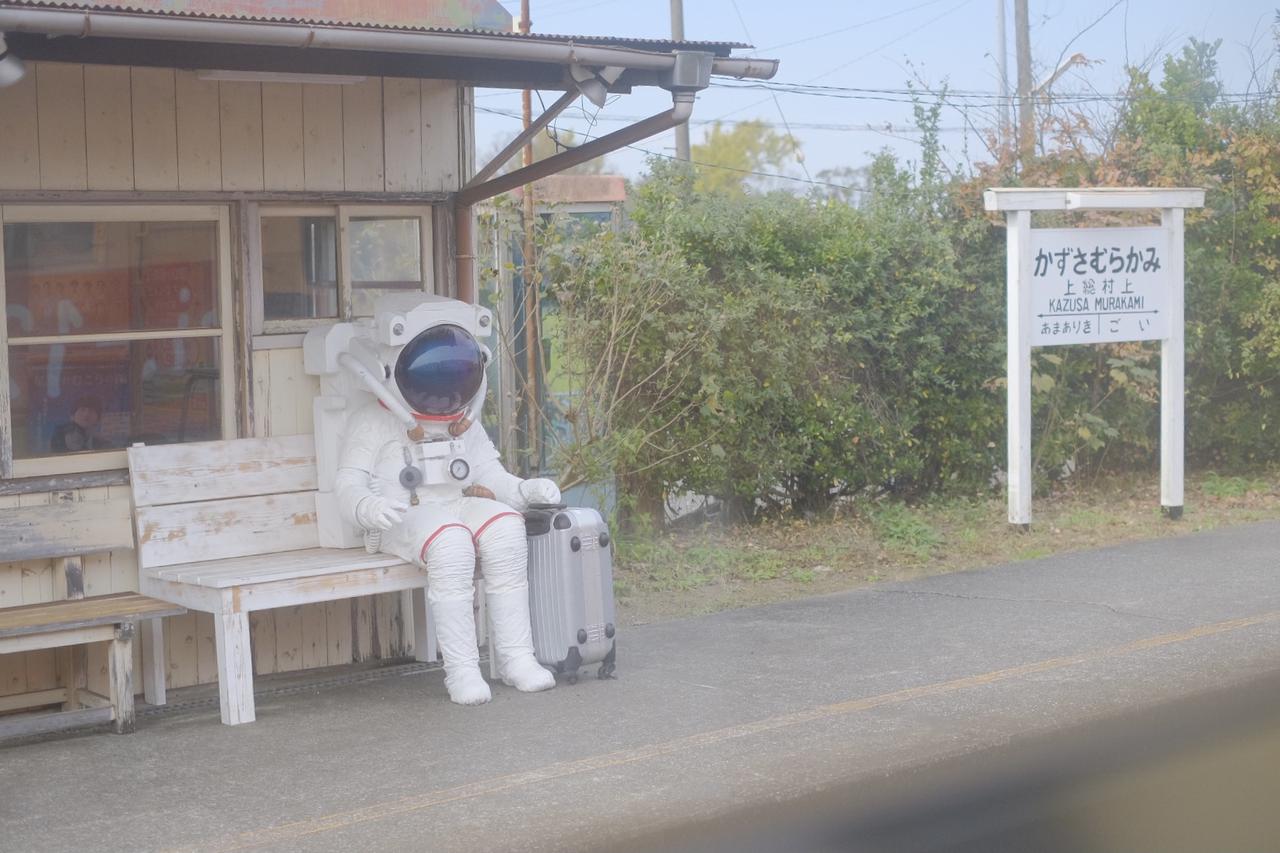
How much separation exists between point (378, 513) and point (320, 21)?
6.23 feet

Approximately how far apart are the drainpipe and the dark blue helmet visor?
0.84 metres

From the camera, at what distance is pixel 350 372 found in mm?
6547

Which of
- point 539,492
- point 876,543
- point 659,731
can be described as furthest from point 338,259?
point 876,543

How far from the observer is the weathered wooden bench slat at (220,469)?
251 inches

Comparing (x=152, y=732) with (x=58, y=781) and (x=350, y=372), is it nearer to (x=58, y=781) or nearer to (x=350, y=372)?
(x=58, y=781)

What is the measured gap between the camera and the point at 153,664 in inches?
249

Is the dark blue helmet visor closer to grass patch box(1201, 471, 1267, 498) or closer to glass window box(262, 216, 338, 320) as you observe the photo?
glass window box(262, 216, 338, 320)

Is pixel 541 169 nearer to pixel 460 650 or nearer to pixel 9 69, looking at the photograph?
pixel 460 650

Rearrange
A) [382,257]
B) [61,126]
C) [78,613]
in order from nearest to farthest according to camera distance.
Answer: [78,613] → [61,126] → [382,257]

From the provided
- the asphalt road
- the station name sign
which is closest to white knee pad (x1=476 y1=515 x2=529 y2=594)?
the asphalt road

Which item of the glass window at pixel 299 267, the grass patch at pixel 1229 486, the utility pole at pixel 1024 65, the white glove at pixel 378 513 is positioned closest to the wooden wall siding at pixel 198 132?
the glass window at pixel 299 267

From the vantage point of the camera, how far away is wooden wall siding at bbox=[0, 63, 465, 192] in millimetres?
6195

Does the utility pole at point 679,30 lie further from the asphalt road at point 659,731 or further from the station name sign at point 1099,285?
the asphalt road at point 659,731

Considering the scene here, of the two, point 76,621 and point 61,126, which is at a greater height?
point 61,126
